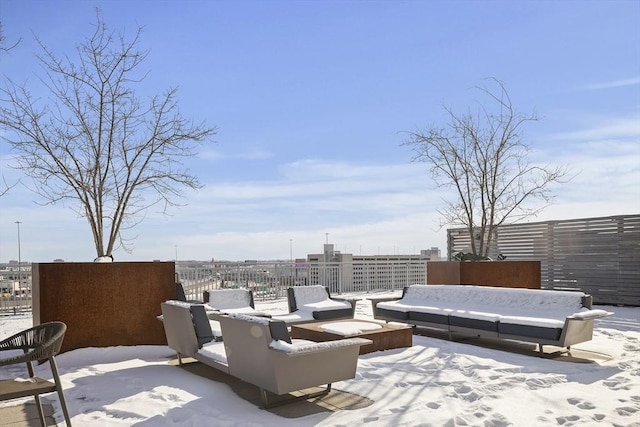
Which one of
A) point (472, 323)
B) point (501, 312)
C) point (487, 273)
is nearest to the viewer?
point (472, 323)

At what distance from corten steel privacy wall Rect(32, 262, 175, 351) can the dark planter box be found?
5497 millimetres

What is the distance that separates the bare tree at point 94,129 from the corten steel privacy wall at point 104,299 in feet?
6.01

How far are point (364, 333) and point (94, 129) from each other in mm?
5147

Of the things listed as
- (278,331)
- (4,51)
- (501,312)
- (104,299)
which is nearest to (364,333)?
(501,312)

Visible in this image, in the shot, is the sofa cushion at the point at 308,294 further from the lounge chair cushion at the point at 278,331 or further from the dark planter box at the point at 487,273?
the lounge chair cushion at the point at 278,331

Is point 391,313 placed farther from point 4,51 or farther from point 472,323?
point 4,51

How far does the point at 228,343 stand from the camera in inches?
184

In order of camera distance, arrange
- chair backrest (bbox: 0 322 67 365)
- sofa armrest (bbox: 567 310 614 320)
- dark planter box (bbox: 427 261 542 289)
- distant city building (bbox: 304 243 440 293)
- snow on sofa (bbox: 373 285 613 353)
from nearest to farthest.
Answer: chair backrest (bbox: 0 322 67 365) → sofa armrest (bbox: 567 310 614 320) → snow on sofa (bbox: 373 285 613 353) → dark planter box (bbox: 427 261 542 289) → distant city building (bbox: 304 243 440 293)

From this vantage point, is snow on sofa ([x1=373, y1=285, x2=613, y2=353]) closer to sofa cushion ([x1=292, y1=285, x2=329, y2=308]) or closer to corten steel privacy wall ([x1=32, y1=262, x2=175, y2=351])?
sofa cushion ([x1=292, y1=285, x2=329, y2=308])

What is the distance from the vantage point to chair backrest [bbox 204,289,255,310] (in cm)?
797

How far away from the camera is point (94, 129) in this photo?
8.37m

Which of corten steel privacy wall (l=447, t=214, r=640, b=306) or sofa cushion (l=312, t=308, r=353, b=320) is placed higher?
corten steel privacy wall (l=447, t=214, r=640, b=306)

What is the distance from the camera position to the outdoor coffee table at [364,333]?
21.0 feet

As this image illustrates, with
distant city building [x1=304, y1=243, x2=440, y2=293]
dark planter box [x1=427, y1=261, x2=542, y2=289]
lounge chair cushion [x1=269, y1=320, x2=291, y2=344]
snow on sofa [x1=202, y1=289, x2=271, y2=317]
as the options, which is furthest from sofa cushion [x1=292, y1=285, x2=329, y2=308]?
distant city building [x1=304, y1=243, x2=440, y2=293]
